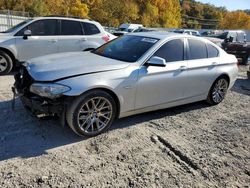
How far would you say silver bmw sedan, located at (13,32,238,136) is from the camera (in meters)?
4.25

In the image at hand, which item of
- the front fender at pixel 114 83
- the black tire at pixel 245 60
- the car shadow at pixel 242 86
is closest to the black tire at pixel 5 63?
the front fender at pixel 114 83

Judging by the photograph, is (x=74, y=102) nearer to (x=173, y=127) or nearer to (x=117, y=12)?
(x=173, y=127)

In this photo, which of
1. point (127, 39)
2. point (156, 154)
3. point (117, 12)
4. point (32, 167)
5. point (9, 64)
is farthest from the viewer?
point (117, 12)

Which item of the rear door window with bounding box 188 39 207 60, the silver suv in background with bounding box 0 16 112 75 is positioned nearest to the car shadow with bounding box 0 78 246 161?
the rear door window with bounding box 188 39 207 60

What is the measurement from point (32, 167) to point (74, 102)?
1.07 metres

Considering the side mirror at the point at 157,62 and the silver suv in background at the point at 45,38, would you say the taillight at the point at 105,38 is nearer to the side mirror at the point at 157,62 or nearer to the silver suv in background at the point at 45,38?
the silver suv in background at the point at 45,38

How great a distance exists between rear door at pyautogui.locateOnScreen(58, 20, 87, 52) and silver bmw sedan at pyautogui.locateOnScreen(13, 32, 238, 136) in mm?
3311

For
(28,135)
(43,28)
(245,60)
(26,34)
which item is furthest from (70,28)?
(245,60)

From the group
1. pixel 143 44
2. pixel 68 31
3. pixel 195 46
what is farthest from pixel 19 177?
pixel 68 31

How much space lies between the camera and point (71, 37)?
8.96m

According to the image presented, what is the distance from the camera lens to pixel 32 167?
3.64 metres

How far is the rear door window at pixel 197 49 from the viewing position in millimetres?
5852

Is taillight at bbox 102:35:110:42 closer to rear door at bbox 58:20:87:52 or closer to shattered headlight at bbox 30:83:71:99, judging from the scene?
rear door at bbox 58:20:87:52

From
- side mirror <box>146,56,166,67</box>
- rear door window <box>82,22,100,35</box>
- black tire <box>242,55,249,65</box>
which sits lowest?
black tire <box>242,55,249,65</box>
